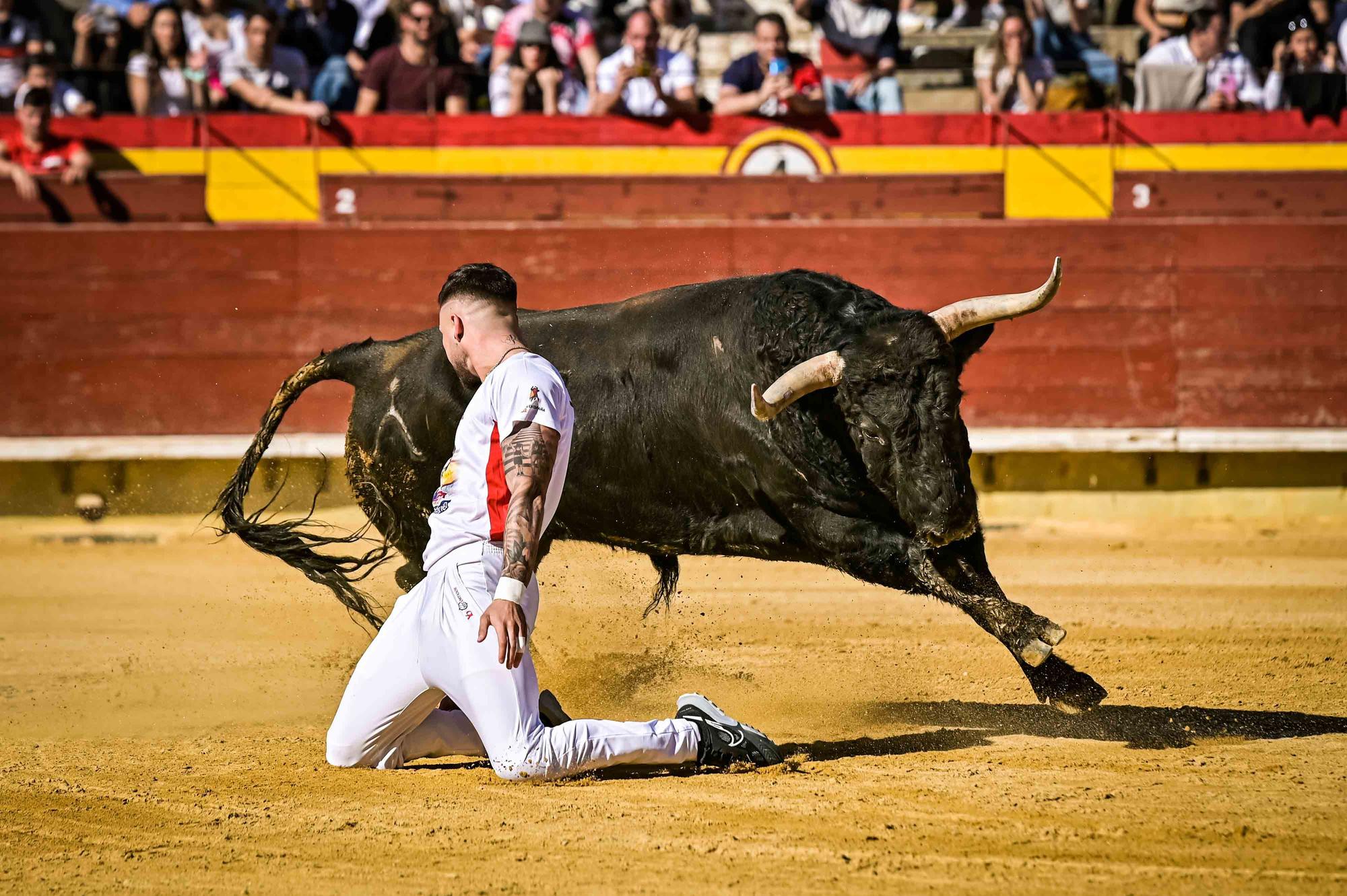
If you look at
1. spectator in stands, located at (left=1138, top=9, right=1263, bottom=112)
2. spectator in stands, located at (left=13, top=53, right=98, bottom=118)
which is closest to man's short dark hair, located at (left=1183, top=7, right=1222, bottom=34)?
spectator in stands, located at (left=1138, top=9, right=1263, bottom=112)

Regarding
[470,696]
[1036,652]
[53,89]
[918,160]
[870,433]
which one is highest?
[53,89]

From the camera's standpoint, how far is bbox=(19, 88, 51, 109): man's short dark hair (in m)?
7.21

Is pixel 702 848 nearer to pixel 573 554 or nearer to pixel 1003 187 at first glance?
pixel 573 554

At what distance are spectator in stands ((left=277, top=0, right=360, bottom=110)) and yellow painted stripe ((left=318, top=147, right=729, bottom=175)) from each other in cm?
54

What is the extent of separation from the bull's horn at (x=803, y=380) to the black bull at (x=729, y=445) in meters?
0.03

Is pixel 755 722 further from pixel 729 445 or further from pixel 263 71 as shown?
pixel 263 71

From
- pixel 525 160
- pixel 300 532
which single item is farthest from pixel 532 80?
pixel 300 532

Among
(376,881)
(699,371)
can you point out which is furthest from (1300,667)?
(376,881)

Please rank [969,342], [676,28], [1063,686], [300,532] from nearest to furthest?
[1063,686]
[969,342]
[300,532]
[676,28]

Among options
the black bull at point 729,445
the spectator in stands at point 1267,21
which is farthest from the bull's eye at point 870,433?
the spectator in stands at point 1267,21

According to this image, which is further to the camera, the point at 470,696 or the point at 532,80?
the point at 532,80

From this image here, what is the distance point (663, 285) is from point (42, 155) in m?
3.29

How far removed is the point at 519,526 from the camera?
2.52 m

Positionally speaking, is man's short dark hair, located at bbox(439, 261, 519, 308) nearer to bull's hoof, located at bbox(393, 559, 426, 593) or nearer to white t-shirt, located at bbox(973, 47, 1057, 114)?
bull's hoof, located at bbox(393, 559, 426, 593)
